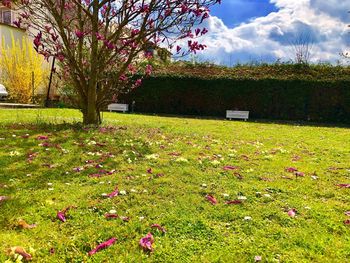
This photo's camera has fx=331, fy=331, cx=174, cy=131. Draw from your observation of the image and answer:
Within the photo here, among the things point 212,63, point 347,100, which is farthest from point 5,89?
point 347,100

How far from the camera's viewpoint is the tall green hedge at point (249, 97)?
15.3 m

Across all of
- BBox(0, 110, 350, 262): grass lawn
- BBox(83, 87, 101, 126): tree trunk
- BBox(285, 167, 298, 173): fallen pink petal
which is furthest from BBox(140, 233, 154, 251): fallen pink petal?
BBox(83, 87, 101, 126): tree trunk

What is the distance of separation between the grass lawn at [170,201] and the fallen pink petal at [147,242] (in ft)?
0.15

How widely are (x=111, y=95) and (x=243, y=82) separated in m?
9.46

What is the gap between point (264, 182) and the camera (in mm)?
4398

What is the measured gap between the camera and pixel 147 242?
274 centimetres

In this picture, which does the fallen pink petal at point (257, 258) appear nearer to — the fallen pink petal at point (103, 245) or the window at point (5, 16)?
the fallen pink petal at point (103, 245)

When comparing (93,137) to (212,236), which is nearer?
(212,236)

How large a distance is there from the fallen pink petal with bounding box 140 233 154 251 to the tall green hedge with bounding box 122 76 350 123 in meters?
14.2

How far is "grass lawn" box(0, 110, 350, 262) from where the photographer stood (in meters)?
2.71

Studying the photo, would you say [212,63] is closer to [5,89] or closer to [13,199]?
[5,89]

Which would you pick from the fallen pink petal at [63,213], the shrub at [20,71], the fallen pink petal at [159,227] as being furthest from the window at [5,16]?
the fallen pink petal at [159,227]

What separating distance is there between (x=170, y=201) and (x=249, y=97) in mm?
13529

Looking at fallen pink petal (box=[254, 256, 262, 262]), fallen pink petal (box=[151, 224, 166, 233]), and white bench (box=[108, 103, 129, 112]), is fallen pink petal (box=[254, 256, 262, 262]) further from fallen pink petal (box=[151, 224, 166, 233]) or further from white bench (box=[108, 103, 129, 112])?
white bench (box=[108, 103, 129, 112])
